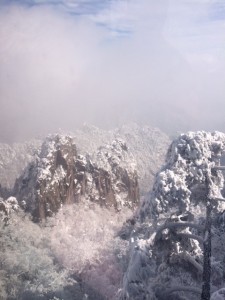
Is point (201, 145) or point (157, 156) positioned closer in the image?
point (201, 145)

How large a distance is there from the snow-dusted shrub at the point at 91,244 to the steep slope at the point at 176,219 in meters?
12.6

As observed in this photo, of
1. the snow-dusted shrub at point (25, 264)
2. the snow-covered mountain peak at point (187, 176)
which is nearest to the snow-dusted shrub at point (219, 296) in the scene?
the snow-covered mountain peak at point (187, 176)

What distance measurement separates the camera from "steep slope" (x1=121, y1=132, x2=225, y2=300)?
45.8 ft

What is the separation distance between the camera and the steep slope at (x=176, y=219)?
14.0 metres

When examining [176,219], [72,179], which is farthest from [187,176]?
[72,179]

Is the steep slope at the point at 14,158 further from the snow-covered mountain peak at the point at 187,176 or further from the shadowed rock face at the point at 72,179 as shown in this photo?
the snow-covered mountain peak at the point at 187,176

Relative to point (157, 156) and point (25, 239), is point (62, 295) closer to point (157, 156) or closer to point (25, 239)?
point (25, 239)

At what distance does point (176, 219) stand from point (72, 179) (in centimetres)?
3197

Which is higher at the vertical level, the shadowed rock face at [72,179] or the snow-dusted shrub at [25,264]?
the shadowed rock face at [72,179]

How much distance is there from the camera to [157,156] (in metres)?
189

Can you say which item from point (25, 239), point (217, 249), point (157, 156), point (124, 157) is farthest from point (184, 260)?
point (157, 156)

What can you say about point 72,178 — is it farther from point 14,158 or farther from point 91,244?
point 14,158

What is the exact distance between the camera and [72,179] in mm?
45875

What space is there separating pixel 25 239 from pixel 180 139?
23.0 meters
